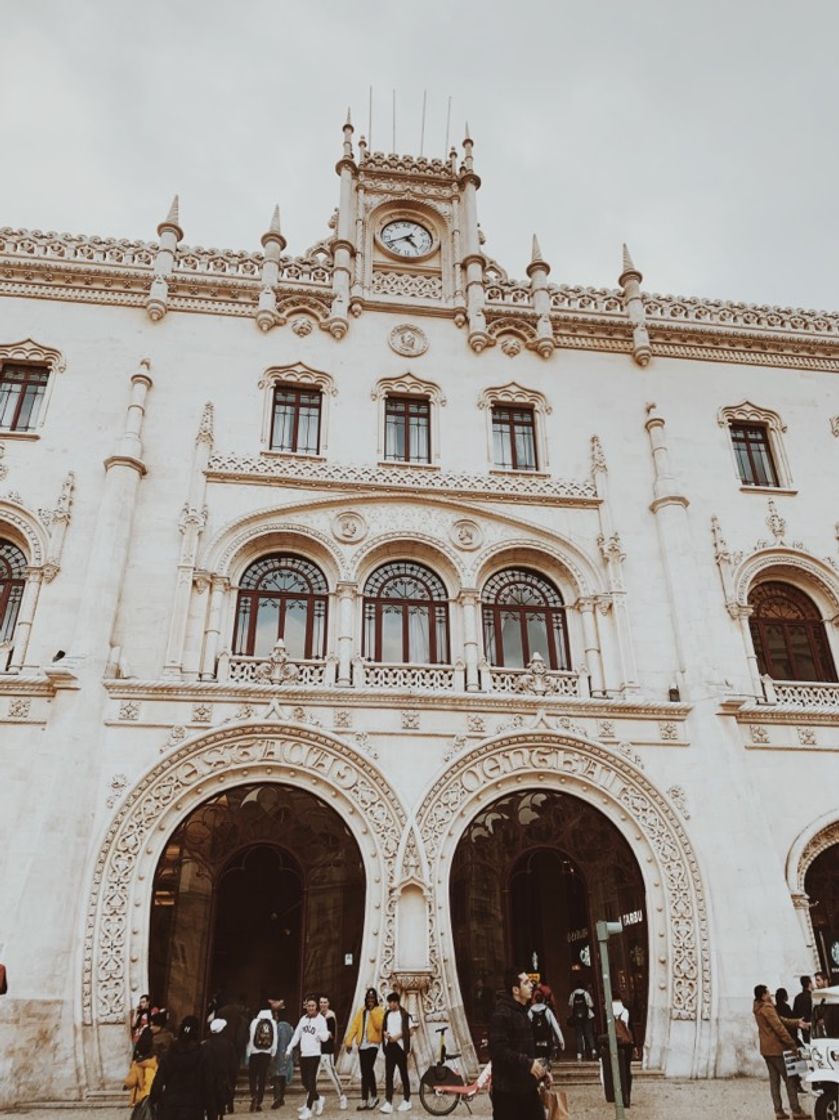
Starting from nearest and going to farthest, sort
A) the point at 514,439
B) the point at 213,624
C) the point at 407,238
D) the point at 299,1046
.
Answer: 1. the point at 299,1046
2. the point at 213,624
3. the point at 514,439
4. the point at 407,238

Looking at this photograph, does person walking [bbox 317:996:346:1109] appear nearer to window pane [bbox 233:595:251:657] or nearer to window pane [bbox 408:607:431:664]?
window pane [bbox 408:607:431:664]

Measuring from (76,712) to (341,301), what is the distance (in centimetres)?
1202

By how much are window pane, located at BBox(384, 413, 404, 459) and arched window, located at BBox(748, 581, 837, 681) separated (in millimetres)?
8793

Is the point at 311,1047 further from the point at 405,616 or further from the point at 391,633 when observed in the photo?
the point at 405,616

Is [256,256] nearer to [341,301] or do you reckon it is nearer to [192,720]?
[341,301]

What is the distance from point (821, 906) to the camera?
16094 mm

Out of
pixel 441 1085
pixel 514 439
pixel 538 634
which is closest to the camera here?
pixel 441 1085

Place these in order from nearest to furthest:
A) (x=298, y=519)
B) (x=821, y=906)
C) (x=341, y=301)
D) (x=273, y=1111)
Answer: (x=273, y=1111) < (x=821, y=906) < (x=298, y=519) < (x=341, y=301)

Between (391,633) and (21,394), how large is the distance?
1019cm

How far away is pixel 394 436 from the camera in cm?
1991

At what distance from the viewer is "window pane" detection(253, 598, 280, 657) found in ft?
56.0

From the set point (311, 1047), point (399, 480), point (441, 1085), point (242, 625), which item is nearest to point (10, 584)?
point (242, 625)

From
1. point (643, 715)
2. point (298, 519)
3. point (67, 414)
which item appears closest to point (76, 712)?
point (298, 519)

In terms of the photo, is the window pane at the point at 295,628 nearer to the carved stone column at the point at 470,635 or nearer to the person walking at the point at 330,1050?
the carved stone column at the point at 470,635
